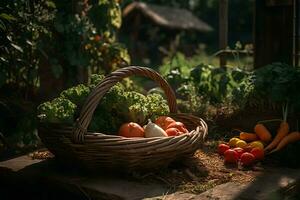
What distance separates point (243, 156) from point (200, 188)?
0.62 metres

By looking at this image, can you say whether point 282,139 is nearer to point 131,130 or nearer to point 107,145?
point 131,130

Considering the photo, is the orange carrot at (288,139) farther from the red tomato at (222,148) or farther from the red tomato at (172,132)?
the red tomato at (172,132)

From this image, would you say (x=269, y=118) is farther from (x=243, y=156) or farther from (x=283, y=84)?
(x=243, y=156)

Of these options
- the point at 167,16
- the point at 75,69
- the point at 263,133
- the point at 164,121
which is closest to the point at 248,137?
the point at 263,133

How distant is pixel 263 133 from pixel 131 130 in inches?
49.1

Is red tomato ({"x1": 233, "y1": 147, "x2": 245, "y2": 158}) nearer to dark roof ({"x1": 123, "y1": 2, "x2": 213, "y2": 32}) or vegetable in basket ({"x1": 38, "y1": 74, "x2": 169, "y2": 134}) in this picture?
vegetable in basket ({"x1": 38, "y1": 74, "x2": 169, "y2": 134})

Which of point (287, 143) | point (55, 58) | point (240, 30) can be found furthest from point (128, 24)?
point (287, 143)

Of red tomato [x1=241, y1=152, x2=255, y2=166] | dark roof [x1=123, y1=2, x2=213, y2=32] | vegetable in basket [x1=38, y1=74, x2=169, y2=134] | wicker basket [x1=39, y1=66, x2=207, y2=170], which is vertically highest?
dark roof [x1=123, y1=2, x2=213, y2=32]

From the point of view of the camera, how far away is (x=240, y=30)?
35.7 metres

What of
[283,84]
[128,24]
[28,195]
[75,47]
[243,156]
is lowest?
[28,195]

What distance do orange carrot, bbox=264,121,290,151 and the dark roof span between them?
21196 mm

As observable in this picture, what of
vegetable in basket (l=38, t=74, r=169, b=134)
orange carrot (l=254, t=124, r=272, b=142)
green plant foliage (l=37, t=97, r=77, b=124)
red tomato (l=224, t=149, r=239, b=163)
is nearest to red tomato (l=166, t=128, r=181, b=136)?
vegetable in basket (l=38, t=74, r=169, b=134)

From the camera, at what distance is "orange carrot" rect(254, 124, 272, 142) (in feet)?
12.4

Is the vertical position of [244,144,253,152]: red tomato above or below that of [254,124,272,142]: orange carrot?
below
